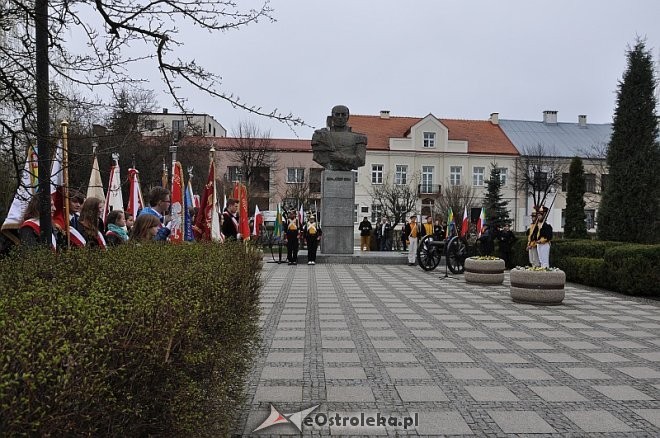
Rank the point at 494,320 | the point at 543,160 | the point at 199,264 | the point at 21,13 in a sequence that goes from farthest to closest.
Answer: the point at 543,160, the point at 494,320, the point at 21,13, the point at 199,264

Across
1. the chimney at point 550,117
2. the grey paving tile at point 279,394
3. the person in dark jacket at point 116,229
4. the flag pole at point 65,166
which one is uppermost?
the chimney at point 550,117

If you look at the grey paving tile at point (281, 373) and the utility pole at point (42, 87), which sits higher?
the utility pole at point (42, 87)

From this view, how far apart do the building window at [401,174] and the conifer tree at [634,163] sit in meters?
34.2

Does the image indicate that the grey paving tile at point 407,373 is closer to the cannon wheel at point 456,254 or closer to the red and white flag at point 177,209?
the red and white flag at point 177,209

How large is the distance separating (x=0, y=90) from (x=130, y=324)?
A: 3.97 m

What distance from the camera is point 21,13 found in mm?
5266

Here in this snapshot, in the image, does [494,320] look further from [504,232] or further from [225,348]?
[504,232]

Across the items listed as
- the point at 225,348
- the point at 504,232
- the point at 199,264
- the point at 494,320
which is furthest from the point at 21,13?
the point at 504,232

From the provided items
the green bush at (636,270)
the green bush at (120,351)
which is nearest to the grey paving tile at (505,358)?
the green bush at (120,351)

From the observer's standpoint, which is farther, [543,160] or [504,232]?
[543,160]

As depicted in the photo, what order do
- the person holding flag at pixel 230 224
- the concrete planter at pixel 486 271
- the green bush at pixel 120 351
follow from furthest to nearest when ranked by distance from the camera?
1. the person holding flag at pixel 230 224
2. the concrete planter at pixel 486 271
3. the green bush at pixel 120 351

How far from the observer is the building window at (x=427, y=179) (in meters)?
55.0

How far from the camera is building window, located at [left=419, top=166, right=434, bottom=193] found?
5500 cm

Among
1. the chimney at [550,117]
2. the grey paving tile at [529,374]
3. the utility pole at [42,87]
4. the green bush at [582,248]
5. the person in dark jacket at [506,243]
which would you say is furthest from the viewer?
the chimney at [550,117]
